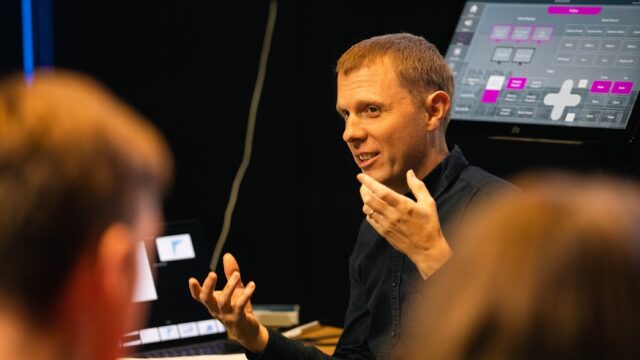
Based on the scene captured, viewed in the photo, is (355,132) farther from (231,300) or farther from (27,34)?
(27,34)

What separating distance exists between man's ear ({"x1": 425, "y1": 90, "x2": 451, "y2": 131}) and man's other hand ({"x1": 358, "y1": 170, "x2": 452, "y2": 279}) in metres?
0.31

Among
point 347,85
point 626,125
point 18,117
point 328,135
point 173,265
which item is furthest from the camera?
point 328,135

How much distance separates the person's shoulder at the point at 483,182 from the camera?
7.22 ft

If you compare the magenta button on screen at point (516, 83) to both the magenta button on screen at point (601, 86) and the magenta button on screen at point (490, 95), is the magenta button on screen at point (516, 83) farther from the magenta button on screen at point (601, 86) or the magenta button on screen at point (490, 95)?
the magenta button on screen at point (601, 86)

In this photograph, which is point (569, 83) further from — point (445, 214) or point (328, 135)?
point (328, 135)

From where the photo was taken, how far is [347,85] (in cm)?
230

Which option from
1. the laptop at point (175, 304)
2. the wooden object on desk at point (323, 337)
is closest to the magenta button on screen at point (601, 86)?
the wooden object on desk at point (323, 337)

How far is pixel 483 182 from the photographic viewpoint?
87.7 inches

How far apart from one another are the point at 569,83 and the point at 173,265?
3.63ft

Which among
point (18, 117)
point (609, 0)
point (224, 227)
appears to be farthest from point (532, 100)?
point (18, 117)

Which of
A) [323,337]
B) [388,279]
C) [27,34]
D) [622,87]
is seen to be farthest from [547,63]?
[27,34]

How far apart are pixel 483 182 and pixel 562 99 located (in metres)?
0.25

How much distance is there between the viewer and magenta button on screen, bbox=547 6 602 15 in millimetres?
2234

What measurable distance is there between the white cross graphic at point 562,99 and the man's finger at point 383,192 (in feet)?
1.50
